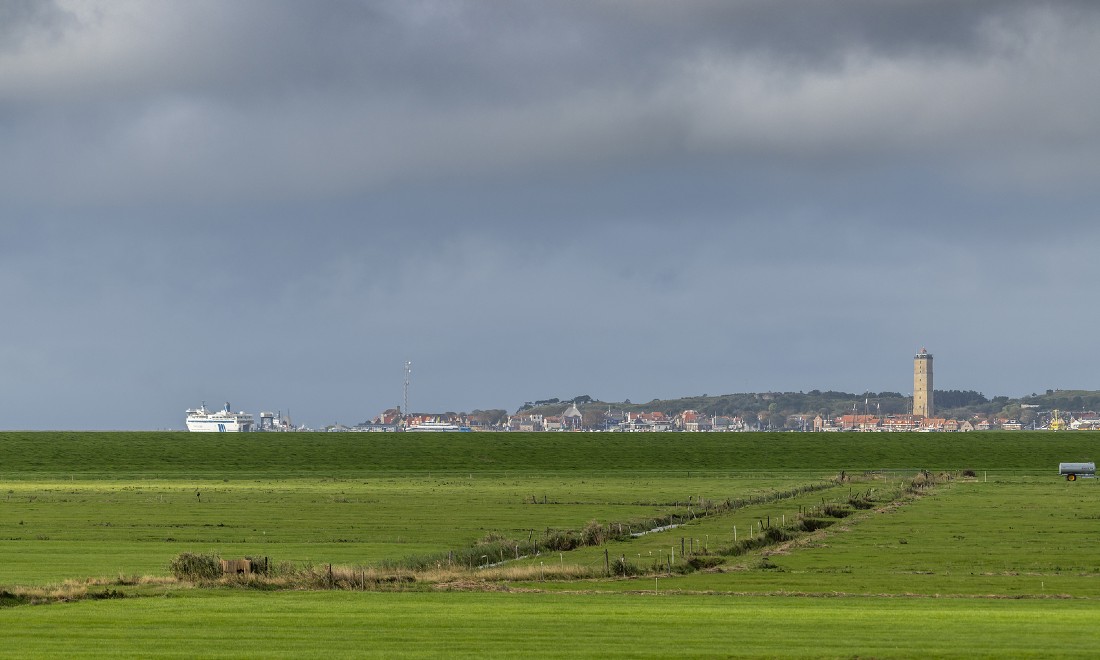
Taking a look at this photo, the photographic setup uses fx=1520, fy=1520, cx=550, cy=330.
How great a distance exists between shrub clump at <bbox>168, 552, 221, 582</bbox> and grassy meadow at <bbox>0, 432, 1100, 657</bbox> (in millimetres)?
839

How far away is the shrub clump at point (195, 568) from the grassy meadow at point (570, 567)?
33.0 inches

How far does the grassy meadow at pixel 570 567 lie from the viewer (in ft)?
126

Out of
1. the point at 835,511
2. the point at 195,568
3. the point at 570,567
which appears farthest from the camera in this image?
the point at 835,511

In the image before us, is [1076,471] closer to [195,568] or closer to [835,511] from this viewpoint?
[835,511]

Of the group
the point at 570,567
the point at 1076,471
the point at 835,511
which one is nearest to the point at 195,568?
the point at 570,567

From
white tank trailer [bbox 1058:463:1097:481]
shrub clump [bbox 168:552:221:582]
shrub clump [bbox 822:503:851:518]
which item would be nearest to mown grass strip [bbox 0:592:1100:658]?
shrub clump [bbox 168:552:221:582]

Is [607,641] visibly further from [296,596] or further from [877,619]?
[296,596]

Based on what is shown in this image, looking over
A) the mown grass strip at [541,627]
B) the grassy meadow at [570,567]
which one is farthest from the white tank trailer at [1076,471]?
the mown grass strip at [541,627]

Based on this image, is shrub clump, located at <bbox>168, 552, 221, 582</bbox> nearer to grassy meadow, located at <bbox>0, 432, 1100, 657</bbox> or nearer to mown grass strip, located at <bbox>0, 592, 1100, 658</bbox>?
grassy meadow, located at <bbox>0, 432, 1100, 657</bbox>

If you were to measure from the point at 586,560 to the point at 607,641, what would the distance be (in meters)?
21.3

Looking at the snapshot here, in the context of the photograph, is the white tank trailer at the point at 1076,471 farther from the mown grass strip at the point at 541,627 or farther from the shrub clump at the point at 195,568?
the shrub clump at the point at 195,568

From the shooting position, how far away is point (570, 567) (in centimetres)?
5450

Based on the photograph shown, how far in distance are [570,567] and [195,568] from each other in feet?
43.0

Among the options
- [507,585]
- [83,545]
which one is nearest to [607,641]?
[507,585]
